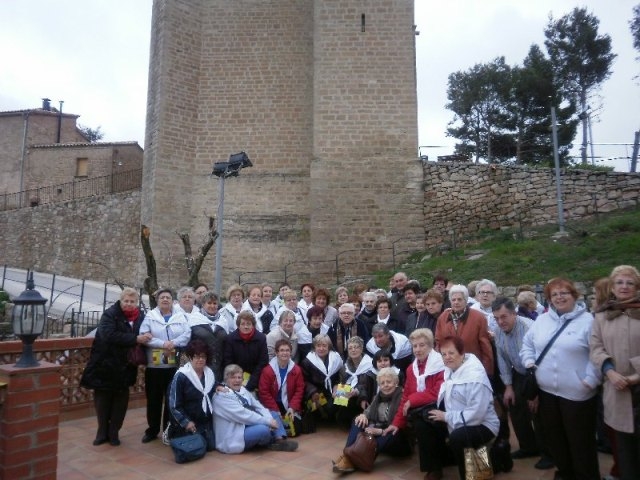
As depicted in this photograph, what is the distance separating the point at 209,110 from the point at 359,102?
533cm

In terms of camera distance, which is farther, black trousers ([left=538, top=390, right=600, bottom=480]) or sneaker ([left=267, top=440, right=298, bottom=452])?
sneaker ([left=267, top=440, right=298, bottom=452])

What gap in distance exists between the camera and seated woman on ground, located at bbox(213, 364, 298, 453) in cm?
469

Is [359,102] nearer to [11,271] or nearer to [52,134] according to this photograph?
[11,271]

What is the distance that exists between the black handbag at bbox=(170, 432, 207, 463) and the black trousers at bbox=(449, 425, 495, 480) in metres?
2.21

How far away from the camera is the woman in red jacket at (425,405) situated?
13.1 ft

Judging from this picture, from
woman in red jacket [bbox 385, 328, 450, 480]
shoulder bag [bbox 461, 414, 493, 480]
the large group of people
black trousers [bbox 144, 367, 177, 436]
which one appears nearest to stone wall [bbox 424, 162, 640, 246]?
the large group of people

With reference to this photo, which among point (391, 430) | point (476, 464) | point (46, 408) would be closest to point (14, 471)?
point (46, 408)

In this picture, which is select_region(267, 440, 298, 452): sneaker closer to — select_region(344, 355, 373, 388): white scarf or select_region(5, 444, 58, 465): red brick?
select_region(344, 355, 373, 388): white scarf

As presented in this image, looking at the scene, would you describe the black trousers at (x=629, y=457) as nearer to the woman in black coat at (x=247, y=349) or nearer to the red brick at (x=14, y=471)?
the woman in black coat at (x=247, y=349)

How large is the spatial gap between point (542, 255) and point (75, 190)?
23.3 m

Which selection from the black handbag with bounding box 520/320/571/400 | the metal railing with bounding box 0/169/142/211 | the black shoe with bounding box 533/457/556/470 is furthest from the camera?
the metal railing with bounding box 0/169/142/211

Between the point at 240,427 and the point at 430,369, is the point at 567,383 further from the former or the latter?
the point at 240,427

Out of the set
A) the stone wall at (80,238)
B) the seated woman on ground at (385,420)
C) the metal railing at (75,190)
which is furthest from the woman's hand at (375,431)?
the metal railing at (75,190)

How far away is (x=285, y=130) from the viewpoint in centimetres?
1698
